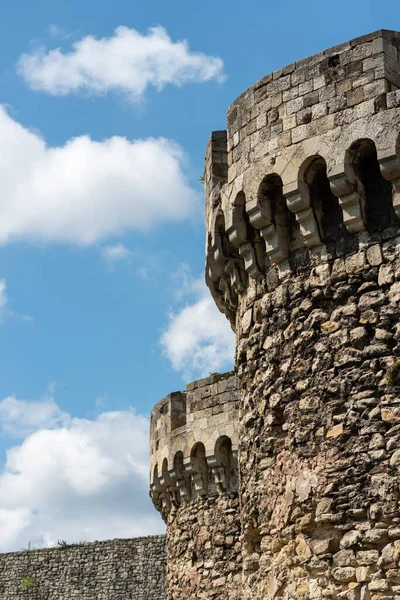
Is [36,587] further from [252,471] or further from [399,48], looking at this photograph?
[399,48]

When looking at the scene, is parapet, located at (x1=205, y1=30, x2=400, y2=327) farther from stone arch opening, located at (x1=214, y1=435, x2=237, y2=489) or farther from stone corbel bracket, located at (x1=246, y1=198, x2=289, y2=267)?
stone arch opening, located at (x1=214, y1=435, x2=237, y2=489)

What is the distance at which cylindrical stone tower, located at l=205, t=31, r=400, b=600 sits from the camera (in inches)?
246

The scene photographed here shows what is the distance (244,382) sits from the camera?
7578mm

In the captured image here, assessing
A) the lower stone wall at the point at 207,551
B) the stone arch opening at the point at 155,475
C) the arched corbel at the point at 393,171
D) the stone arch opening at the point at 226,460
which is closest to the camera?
the arched corbel at the point at 393,171

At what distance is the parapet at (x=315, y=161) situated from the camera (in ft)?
21.9

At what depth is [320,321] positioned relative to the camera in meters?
6.77

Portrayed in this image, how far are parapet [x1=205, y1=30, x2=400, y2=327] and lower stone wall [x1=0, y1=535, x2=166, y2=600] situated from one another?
1318cm

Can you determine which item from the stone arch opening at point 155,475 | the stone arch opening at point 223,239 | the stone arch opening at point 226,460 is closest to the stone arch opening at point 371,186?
the stone arch opening at point 223,239

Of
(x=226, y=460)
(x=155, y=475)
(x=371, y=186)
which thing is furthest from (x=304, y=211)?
(x=155, y=475)

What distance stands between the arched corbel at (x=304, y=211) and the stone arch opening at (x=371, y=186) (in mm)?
369

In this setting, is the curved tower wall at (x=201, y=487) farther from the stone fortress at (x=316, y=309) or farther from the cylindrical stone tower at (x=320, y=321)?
the cylindrical stone tower at (x=320, y=321)

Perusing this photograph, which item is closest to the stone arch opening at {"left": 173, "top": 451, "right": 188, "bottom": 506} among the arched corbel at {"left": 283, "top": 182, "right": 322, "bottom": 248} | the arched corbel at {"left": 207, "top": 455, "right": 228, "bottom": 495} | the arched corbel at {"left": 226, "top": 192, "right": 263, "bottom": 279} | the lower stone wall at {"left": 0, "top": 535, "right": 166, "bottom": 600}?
the arched corbel at {"left": 207, "top": 455, "right": 228, "bottom": 495}

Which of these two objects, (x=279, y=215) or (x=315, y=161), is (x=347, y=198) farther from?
(x=279, y=215)

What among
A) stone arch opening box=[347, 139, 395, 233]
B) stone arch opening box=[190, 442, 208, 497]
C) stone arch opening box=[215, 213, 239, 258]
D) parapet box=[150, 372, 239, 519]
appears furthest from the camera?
stone arch opening box=[190, 442, 208, 497]
